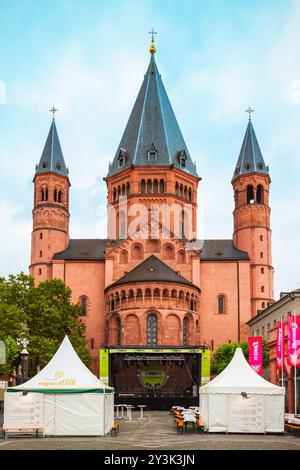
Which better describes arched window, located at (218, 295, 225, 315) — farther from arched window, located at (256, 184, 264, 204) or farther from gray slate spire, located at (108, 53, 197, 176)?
gray slate spire, located at (108, 53, 197, 176)

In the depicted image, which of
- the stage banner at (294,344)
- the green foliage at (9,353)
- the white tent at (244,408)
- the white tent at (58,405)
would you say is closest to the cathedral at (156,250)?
the green foliage at (9,353)

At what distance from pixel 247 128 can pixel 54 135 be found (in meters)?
25.7

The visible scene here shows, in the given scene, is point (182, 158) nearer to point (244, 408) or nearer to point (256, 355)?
point (256, 355)

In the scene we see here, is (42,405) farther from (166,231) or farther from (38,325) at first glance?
(166,231)

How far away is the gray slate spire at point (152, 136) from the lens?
92562 mm

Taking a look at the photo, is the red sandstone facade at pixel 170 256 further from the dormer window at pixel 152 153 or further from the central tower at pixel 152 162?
the dormer window at pixel 152 153

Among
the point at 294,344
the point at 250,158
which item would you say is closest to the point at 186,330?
the point at 250,158

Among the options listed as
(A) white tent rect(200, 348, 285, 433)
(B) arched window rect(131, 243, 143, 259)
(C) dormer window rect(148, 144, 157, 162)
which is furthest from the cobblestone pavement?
(C) dormer window rect(148, 144, 157, 162)

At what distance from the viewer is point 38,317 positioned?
210 ft

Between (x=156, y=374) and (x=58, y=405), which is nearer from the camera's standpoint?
(x=58, y=405)

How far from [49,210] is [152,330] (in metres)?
22.5

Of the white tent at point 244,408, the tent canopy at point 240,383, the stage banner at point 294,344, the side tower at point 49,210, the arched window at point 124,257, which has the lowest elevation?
the white tent at point 244,408

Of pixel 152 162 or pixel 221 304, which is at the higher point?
pixel 152 162

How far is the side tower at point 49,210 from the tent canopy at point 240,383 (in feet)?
185
